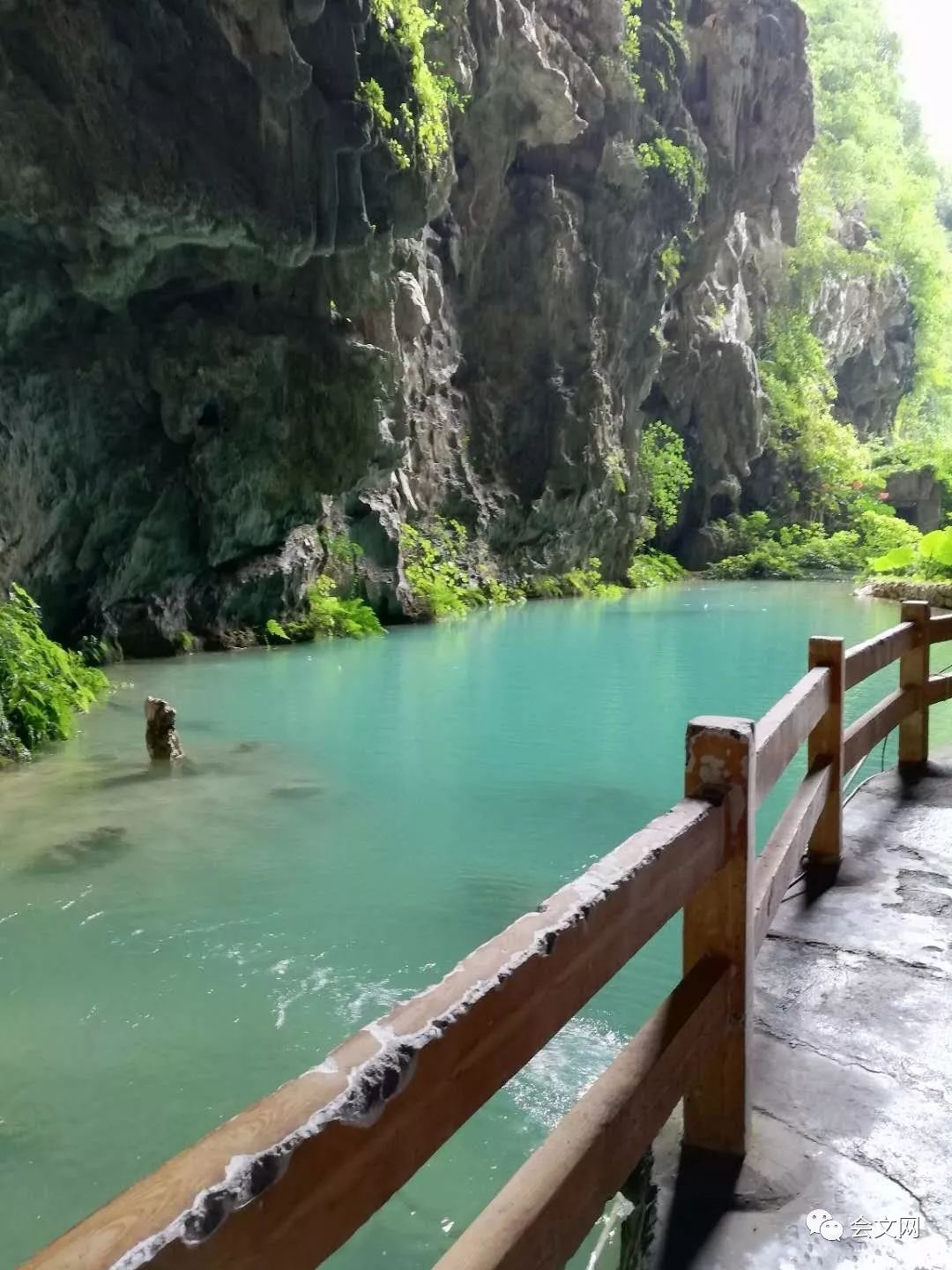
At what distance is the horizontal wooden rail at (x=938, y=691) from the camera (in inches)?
239

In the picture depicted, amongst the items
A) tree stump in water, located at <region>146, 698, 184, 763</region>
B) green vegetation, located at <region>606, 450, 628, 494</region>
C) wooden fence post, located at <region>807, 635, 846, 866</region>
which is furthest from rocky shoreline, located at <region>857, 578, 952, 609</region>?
wooden fence post, located at <region>807, 635, 846, 866</region>

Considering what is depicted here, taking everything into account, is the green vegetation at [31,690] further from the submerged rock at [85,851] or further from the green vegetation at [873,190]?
the green vegetation at [873,190]

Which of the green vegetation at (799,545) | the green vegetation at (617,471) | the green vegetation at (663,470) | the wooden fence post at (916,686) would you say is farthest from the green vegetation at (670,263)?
the wooden fence post at (916,686)

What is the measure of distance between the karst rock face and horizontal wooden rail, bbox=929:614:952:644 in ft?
36.7

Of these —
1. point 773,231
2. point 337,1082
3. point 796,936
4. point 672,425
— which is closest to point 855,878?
point 796,936

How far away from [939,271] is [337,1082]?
60889 millimetres

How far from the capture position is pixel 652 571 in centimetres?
3588

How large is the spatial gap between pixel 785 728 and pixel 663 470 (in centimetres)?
3490

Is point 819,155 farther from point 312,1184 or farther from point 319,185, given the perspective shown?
point 312,1184

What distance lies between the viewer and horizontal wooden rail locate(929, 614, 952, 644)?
5972 millimetres

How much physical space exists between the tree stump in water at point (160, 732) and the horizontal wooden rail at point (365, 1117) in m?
7.50

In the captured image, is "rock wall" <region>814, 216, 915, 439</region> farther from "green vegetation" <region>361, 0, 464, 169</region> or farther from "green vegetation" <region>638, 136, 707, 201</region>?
"green vegetation" <region>361, 0, 464, 169</region>

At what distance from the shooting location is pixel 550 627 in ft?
68.8

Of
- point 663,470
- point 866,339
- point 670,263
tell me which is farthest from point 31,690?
point 866,339
